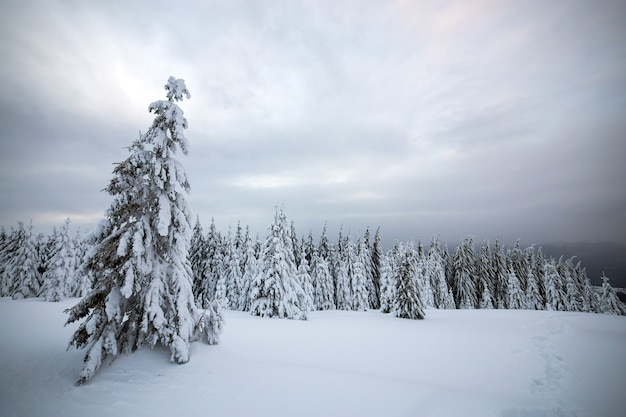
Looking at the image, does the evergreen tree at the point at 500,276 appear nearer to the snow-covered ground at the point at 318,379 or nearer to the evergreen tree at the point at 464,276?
the evergreen tree at the point at 464,276

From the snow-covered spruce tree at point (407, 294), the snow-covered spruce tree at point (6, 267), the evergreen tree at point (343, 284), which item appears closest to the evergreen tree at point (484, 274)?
the evergreen tree at point (343, 284)

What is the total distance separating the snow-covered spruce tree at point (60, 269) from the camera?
108 ft

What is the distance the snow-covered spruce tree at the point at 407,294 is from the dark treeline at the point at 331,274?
102 millimetres

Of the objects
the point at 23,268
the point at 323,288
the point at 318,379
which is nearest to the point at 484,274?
the point at 323,288

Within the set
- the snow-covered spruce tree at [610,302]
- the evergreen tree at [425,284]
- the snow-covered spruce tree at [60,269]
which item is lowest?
the snow-covered spruce tree at [610,302]

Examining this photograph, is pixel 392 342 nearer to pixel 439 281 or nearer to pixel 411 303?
pixel 411 303

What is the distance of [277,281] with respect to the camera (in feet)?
88.8

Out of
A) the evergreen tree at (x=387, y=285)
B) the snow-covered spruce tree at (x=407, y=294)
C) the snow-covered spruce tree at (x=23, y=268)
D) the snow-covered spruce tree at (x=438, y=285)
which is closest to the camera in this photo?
the snow-covered spruce tree at (x=407, y=294)

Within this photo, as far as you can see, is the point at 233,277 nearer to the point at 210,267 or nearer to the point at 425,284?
the point at 210,267

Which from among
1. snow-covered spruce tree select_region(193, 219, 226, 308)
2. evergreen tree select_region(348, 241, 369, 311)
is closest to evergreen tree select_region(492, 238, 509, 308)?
evergreen tree select_region(348, 241, 369, 311)

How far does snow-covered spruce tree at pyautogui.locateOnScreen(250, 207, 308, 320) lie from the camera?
2670 cm

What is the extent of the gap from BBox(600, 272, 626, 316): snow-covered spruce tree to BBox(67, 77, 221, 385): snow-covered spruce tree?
67333 mm

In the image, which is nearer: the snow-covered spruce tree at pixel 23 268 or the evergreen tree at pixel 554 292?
the snow-covered spruce tree at pixel 23 268

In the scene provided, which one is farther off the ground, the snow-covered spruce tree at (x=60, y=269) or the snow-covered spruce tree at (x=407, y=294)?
the snow-covered spruce tree at (x=60, y=269)
